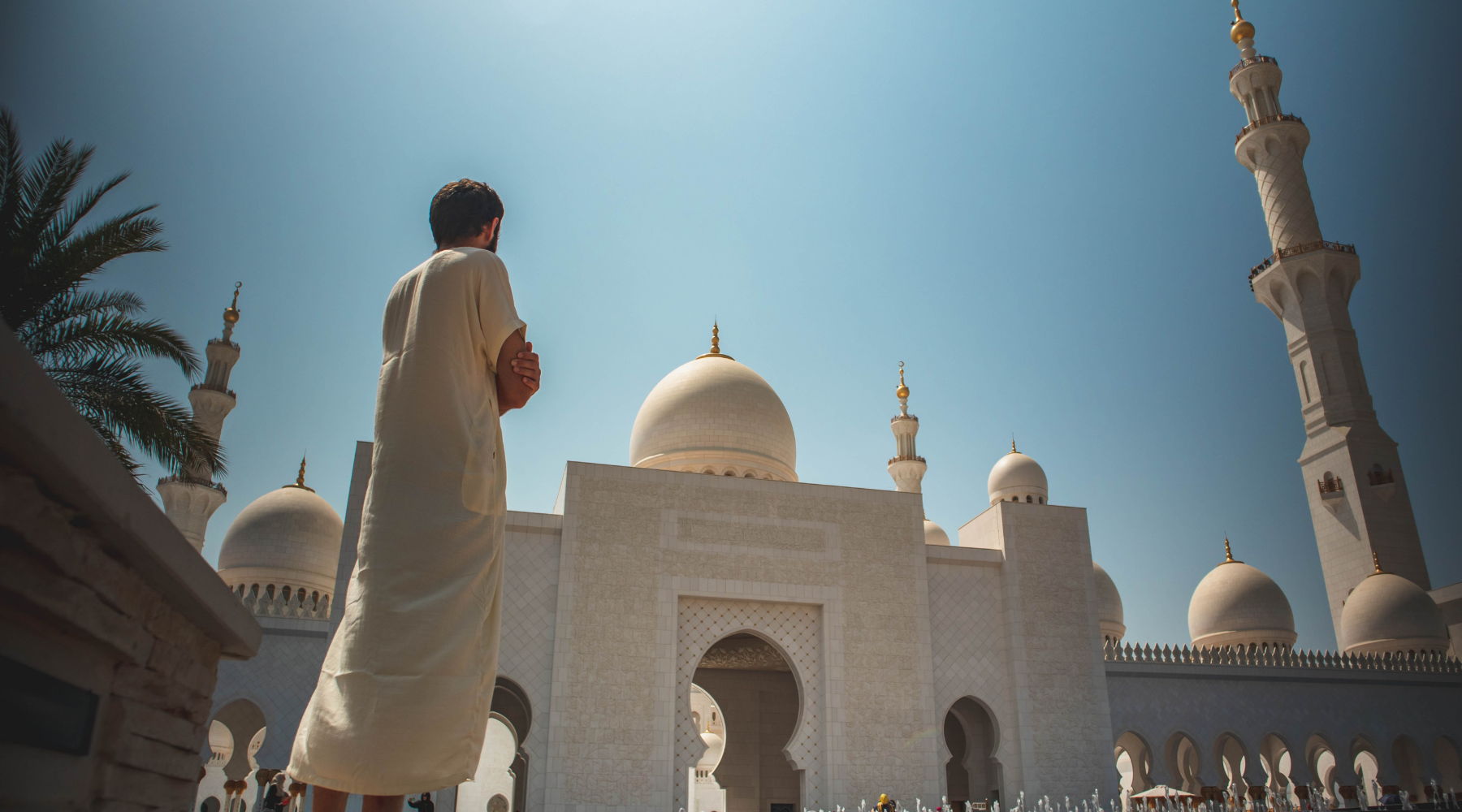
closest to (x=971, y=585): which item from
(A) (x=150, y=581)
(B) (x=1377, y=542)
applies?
(B) (x=1377, y=542)

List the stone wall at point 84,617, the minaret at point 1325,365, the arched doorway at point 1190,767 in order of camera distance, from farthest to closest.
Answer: the minaret at point 1325,365, the arched doorway at point 1190,767, the stone wall at point 84,617

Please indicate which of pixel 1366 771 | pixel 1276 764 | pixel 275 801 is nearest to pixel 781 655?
pixel 275 801

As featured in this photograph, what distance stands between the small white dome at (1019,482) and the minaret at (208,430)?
1630 cm

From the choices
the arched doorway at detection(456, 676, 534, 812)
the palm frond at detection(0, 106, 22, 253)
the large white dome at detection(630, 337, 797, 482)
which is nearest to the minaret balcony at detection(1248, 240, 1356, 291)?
the large white dome at detection(630, 337, 797, 482)

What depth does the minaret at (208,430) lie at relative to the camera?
1731cm

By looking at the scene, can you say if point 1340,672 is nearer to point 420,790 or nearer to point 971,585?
point 971,585

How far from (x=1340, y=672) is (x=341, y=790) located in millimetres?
19828

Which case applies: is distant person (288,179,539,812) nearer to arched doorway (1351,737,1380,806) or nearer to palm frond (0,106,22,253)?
palm frond (0,106,22,253)

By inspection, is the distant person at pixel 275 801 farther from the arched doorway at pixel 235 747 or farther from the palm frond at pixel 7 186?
the palm frond at pixel 7 186

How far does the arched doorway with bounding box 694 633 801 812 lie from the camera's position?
16.1 meters

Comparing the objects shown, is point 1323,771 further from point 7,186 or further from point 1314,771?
point 7,186

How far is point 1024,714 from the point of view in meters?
12.7

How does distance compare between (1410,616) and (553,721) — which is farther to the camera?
(1410,616)

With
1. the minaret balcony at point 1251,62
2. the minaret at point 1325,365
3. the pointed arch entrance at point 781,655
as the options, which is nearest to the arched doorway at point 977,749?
the pointed arch entrance at point 781,655
